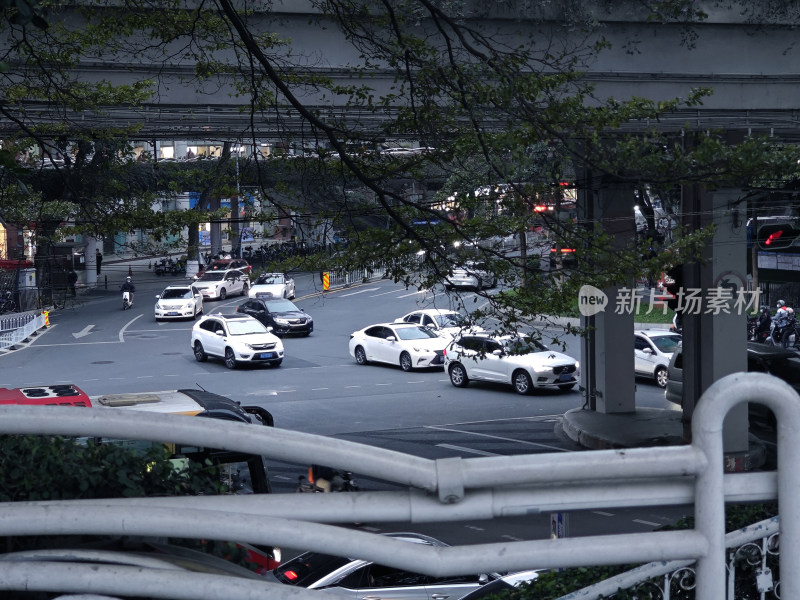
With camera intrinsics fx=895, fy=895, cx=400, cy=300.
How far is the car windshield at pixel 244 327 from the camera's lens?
28375 millimetres

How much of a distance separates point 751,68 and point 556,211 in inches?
201

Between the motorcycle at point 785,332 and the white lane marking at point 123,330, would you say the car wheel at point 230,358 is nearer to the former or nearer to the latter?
the white lane marking at point 123,330

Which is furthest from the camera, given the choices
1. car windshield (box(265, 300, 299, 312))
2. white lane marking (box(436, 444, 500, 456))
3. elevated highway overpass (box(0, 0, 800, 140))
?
car windshield (box(265, 300, 299, 312))

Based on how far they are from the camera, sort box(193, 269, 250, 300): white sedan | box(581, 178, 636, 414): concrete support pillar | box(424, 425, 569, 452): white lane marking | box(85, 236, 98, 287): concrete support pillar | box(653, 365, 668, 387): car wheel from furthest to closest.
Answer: box(85, 236, 98, 287): concrete support pillar < box(193, 269, 250, 300): white sedan < box(653, 365, 668, 387): car wheel < box(581, 178, 636, 414): concrete support pillar < box(424, 425, 569, 452): white lane marking

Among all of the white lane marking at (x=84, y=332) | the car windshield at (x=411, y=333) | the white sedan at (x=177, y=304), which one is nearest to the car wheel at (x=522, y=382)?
the car windshield at (x=411, y=333)

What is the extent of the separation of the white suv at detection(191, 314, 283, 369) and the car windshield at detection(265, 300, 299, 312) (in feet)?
18.6

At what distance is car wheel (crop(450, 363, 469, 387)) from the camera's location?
25438mm

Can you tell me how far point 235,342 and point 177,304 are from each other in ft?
37.1

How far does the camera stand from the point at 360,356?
29.5 meters

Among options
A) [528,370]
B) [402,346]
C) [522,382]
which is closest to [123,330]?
[402,346]

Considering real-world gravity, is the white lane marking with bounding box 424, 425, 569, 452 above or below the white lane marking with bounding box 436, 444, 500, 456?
below

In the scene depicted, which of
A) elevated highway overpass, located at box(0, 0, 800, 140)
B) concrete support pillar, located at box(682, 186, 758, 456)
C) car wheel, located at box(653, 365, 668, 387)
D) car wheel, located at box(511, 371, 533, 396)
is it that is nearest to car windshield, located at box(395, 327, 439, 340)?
car wheel, located at box(511, 371, 533, 396)

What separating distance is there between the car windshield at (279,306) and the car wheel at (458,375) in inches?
446

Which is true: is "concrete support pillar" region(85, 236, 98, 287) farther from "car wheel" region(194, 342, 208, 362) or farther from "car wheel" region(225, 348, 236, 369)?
"car wheel" region(225, 348, 236, 369)
